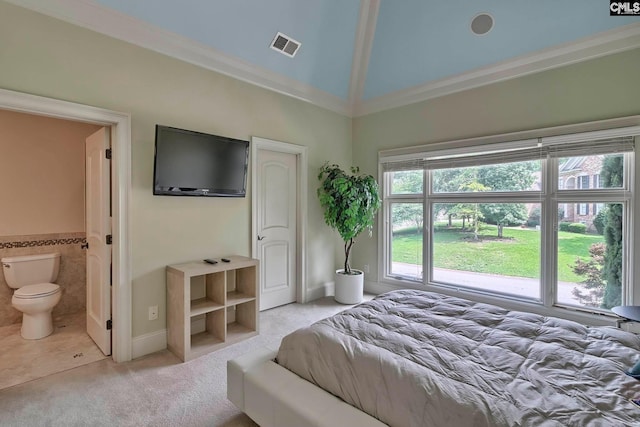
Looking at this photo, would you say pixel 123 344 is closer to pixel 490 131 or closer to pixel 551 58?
pixel 490 131

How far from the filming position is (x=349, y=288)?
3992mm

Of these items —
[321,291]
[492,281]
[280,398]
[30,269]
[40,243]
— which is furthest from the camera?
[321,291]

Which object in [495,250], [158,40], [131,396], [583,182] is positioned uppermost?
[158,40]

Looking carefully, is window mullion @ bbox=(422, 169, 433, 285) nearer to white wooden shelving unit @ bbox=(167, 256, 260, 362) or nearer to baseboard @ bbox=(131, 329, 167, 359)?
white wooden shelving unit @ bbox=(167, 256, 260, 362)

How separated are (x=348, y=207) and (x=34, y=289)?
129 inches

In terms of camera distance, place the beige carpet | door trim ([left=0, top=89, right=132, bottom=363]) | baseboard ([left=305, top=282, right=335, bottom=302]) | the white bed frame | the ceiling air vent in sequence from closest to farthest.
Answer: the white bed frame
the beige carpet
door trim ([left=0, top=89, right=132, bottom=363])
the ceiling air vent
baseboard ([left=305, top=282, right=335, bottom=302])

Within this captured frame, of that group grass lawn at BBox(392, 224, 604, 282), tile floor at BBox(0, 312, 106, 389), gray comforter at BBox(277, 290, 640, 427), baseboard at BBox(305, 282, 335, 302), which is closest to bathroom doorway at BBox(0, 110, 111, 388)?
tile floor at BBox(0, 312, 106, 389)

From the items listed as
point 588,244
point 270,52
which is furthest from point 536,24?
point 270,52

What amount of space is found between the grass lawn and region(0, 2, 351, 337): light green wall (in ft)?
7.17

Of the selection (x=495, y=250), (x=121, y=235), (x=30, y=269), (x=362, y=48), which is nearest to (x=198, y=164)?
(x=121, y=235)

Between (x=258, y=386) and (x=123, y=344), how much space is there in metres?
1.57

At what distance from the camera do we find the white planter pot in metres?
3.99

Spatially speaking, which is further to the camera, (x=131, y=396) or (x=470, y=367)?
(x=131, y=396)

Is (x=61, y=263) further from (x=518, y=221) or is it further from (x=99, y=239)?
(x=518, y=221)
